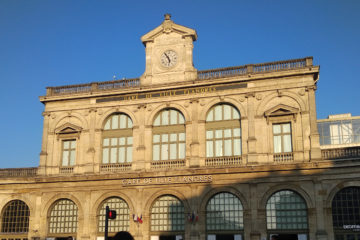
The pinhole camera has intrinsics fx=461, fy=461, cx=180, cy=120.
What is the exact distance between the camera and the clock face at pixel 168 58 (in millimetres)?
38094


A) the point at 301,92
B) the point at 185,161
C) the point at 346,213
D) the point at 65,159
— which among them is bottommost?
the point at 346,213

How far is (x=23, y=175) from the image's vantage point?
39.4 m

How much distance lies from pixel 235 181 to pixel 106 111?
494 inches

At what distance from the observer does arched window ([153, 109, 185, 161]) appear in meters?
36.3

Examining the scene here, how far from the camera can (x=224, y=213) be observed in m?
33.7

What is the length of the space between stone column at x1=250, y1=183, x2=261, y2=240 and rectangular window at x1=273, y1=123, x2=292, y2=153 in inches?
130

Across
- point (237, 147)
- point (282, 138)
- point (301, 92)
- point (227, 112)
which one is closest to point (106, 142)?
point (227, 112)

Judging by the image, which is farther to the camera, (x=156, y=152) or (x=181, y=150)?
(x=156, y=152)

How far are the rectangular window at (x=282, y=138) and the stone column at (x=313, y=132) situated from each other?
1.67 metres

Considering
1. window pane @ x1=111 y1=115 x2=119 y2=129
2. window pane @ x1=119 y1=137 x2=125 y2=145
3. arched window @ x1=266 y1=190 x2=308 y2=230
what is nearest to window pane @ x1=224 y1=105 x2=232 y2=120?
arched window @ x1=266 y1=190 x2=308 y2=230

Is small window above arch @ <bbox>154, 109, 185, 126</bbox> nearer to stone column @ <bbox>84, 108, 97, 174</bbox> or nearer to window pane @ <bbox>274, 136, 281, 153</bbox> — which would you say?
stone column @ <bbox>84, 108, 97, 174</bbox>

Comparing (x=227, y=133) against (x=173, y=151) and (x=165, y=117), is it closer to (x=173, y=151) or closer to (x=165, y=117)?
(x=173, y=151)

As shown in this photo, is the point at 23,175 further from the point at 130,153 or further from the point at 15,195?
the point at 130,153

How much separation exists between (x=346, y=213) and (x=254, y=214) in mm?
6194
